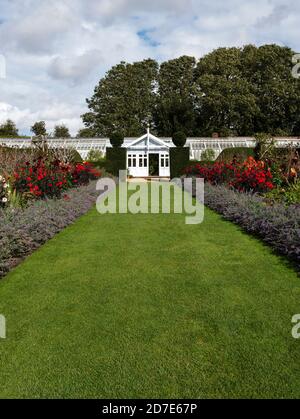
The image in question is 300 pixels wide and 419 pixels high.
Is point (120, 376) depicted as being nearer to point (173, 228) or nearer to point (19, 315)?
point (19, 315)

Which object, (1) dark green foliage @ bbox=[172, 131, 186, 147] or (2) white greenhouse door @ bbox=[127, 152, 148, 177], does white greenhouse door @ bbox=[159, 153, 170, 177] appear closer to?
(2) white greenhouse door @ bbox=[127, 152, 148, 177]

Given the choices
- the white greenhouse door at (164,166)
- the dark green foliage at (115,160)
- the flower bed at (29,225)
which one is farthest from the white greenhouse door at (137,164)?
the flower bed at (29,225)

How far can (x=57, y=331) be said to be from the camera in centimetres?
368

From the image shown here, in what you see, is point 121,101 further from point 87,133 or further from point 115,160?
point 115,160

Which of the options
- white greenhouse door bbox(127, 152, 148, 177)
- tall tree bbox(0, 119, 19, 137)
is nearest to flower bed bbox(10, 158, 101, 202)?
white greenhouse door bbox(127, 152, 148, 177)

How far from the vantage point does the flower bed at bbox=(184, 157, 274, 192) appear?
1140 centimetres

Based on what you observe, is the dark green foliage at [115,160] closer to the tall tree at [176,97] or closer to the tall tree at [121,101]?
the tall tree at [176,97]

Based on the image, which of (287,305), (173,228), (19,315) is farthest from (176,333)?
(173,228)

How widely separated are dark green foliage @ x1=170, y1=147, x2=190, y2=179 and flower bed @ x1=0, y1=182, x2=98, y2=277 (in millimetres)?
20389

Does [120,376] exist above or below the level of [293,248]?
below

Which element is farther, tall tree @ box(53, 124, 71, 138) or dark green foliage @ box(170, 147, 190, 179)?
tall tree @ box(53, 124, 71, 138)
